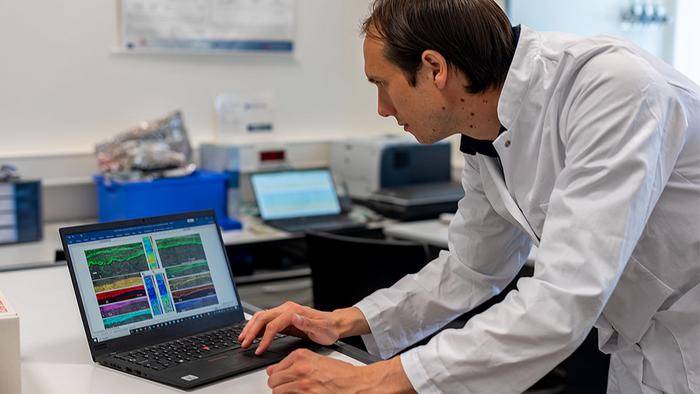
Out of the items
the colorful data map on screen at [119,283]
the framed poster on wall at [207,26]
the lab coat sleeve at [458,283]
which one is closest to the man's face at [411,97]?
the lab coat sleeve at [458,283]

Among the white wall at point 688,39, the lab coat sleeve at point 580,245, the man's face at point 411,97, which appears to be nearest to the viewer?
the lab coat sleeve at point 580,245

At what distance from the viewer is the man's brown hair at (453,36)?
4.22ft

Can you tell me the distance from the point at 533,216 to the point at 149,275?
64 centimetres

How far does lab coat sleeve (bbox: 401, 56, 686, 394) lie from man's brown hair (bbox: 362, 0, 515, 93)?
0.20 meters

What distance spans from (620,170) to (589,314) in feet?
0.61

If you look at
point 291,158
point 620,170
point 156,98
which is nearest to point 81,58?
point 156,98

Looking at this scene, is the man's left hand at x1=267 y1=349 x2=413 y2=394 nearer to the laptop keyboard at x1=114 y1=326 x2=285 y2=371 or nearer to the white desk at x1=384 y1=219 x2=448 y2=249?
the laptop keyboard at x1=114 y1=326 x2=285 y2=371

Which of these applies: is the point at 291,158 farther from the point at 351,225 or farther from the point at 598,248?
the point at 598,248

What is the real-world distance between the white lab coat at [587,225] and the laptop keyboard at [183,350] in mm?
247

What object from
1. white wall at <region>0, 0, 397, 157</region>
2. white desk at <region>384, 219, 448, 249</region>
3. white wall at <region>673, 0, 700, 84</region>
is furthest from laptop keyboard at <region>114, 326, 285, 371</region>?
white wall at <region>673, 0, 700, 84</region>

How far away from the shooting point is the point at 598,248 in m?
1.08

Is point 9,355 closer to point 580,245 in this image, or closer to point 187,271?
point 187,271

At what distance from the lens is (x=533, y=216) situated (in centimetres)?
136

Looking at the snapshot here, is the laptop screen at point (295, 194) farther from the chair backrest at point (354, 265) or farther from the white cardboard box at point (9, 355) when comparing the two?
the white cardboard box at point (9, 355)
